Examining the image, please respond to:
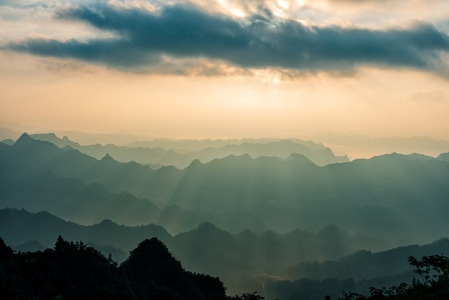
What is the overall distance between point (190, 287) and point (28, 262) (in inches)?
1486

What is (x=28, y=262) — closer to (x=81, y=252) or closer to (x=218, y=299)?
(x=81, y=252)

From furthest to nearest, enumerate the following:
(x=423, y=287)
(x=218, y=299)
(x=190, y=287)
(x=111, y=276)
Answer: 1. (x=190, y=287)
2. (x=111, y=276)
3. (x=218, y=299)
4. (x=423, y=287)

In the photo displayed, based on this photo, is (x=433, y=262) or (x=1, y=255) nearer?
(x=433, y=262)

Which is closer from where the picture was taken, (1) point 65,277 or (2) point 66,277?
(1) point 65,277

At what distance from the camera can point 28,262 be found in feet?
210

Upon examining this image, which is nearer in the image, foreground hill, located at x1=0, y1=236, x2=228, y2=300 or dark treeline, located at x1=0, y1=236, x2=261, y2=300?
dark treeline, located at x1=0, y1=236, x2=261, y2=300

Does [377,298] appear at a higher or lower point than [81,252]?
lower

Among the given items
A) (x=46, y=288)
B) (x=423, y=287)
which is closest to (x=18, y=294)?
(x=46, y=288)

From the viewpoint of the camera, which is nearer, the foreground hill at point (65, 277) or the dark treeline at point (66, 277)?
the dark treeline at point (66, 277)

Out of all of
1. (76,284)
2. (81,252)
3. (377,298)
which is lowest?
(377,298)

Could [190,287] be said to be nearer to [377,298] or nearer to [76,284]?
[76,284]

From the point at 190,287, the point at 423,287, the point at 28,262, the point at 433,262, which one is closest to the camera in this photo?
the point at 423,287

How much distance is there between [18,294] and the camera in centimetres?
5075

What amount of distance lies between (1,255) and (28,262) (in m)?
3.28
